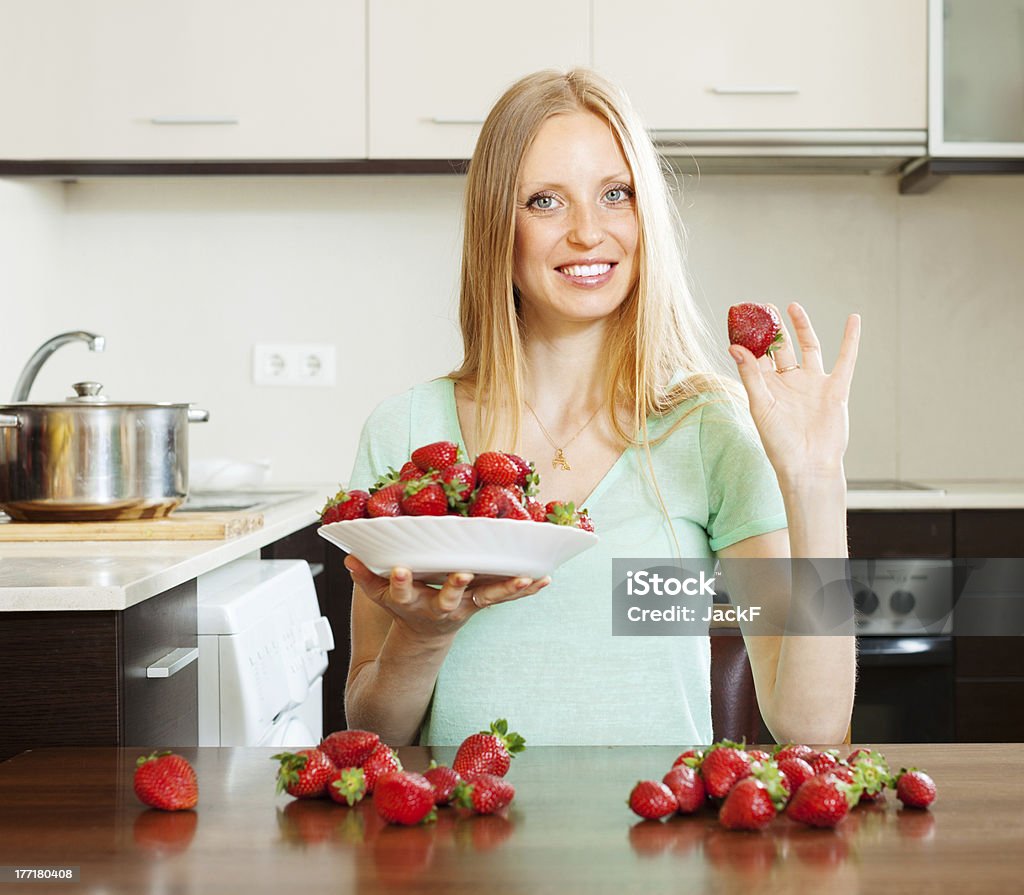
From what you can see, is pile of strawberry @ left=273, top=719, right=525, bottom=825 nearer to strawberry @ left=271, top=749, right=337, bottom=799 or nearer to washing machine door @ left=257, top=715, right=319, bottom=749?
strawberry @ left=271, top=749, right=337, bottom=799

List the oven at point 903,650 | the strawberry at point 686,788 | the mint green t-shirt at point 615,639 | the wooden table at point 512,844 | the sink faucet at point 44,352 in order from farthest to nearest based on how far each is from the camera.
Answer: the oven at point 903,650 → the sink faucet at point 44,352 → the mint green t-shirt at point 615,639 → the strawberry at point 686,788 → the wooden table at point 512,844

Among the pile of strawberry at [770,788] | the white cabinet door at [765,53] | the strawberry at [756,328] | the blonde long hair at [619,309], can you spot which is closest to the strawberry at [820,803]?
the pile of strawberry at [770,788]

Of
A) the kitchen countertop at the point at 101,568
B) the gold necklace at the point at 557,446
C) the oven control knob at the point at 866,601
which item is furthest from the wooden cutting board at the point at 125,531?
the oven control knob at the point at 866,601

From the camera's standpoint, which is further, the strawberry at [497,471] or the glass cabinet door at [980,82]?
the glass cabinet door at [980,82]

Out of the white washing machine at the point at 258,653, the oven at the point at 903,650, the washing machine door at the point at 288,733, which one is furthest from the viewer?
the oven at the point at 903,650

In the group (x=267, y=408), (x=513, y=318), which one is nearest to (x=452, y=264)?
(x=267, y=408)

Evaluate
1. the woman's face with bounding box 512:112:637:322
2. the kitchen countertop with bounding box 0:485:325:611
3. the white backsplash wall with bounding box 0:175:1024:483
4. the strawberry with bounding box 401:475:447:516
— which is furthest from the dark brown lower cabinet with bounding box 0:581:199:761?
the white backsplash wall with bounding box 0:175:1024:483

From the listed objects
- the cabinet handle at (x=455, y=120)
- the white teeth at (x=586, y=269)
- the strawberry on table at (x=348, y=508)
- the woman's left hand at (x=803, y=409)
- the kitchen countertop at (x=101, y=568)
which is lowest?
A: the kitchen countertop at (x=101, y=568)

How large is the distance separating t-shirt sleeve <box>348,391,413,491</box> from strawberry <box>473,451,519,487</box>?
1.30 ft

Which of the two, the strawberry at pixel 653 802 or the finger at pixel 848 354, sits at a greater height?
the finger at pixel 848 354

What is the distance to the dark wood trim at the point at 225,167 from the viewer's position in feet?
A: 8.73

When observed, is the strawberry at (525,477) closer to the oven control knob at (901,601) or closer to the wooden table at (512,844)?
the wooden table at (512,844)

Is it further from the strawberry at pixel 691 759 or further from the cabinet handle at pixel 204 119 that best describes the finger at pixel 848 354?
the cabinet handle at pixel 204 119

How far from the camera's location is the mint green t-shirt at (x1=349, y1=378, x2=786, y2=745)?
1.22 m
